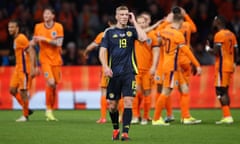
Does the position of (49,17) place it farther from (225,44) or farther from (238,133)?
(238,133)

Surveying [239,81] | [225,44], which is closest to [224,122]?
[225,44]

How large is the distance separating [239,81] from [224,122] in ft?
21.2

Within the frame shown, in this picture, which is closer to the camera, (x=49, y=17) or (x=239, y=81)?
(x=49, y=17)

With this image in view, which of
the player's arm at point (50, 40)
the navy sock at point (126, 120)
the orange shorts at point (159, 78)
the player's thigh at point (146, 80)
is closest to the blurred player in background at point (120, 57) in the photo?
the navy sock at point (126, 120)

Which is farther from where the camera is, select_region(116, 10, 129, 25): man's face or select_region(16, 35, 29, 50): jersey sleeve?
select_region(16, 35, 29, 50): jersey sleeve

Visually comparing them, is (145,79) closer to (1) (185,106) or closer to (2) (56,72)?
(1) (185,106)

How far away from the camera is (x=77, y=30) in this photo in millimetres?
29172

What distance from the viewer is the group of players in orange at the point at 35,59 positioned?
19797 millimetres

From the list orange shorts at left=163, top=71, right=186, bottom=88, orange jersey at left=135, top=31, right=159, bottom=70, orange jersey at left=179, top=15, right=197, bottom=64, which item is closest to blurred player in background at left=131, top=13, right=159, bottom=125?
orange jersey at left=135, top=31, right=159, bottom=70

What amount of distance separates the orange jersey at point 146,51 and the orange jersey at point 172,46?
108cm

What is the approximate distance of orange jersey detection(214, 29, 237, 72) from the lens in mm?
18859

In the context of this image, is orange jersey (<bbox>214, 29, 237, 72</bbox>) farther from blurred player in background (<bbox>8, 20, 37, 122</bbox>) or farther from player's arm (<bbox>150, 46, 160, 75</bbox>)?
blurred player in background (<bbox>8, 20, 37, 122</bbox>)

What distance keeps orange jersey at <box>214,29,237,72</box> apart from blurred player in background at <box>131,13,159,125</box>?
1478 millimetres

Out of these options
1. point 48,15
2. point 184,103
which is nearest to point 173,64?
point 184,103
